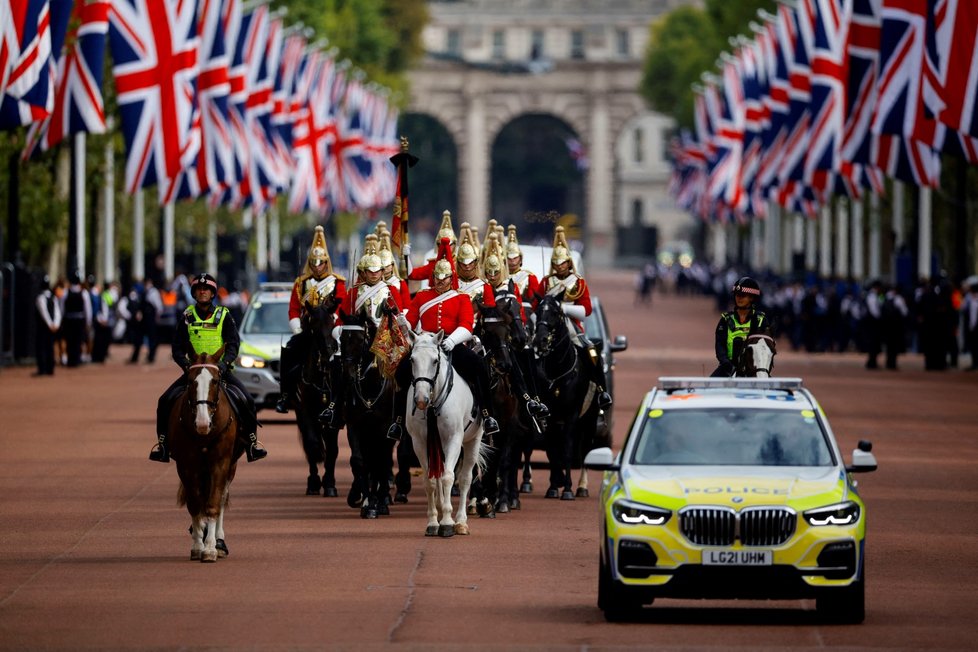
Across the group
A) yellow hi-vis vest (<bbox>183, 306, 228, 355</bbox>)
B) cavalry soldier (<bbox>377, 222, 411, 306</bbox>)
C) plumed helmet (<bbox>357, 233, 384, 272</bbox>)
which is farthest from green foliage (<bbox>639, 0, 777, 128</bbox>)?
yellow hi-vis vest (<bbox>183, 306, 228, 355</bbox>)

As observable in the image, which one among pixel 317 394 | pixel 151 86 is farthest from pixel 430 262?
pixel 151 86

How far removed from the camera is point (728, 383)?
15.5 meters

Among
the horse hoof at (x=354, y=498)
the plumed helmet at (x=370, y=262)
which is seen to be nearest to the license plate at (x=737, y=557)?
the plumed helmet at (x=370, y=262)

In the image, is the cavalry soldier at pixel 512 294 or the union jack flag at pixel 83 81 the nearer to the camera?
the cavalry soldier at pixel 512 294

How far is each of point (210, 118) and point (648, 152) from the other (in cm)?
12760

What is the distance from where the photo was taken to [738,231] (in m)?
112

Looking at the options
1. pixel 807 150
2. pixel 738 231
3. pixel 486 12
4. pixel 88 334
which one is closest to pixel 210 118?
pixel 88 334

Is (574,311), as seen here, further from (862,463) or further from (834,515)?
(834,515)

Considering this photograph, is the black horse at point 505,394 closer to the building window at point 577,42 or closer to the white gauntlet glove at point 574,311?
the white gauntlet glove at point 574,311

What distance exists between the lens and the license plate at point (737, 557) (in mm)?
13609

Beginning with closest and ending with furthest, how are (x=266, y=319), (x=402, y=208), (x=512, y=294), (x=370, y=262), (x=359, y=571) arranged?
(x=359, y=571)
(x=370, y=262)
(x=512, y=294)
(x=402, y=208)
(x=266, y=319)

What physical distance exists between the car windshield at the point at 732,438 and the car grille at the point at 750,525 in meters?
0.83

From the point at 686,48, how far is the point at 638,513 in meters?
112

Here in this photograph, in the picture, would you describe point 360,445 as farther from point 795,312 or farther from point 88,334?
point 795,312
